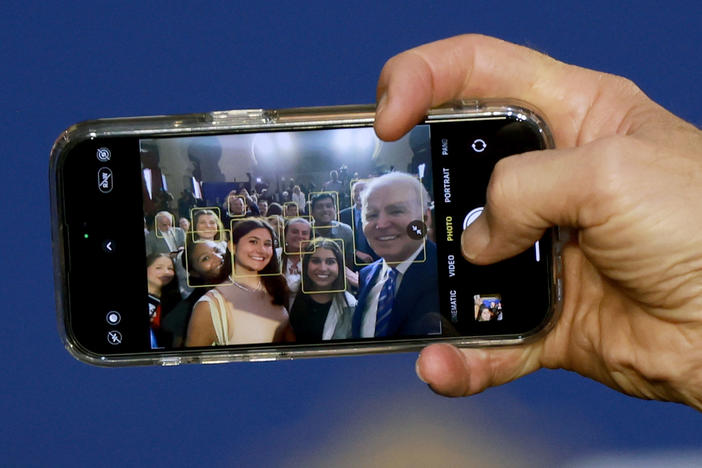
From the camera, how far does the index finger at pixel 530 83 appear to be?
47cm

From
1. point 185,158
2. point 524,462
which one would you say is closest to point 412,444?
point 524,462

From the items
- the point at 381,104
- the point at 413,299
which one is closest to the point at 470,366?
the point at 413,299

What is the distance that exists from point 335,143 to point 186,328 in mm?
160

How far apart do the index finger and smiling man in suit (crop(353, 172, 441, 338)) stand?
66 mm

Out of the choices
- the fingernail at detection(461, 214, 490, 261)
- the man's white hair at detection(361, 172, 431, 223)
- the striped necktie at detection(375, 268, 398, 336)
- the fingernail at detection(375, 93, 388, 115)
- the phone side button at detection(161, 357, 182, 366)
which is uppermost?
the fingernail at detection(375, 93, 388, 115)

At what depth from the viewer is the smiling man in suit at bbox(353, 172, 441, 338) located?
45 centimetres

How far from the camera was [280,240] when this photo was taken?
456 mm

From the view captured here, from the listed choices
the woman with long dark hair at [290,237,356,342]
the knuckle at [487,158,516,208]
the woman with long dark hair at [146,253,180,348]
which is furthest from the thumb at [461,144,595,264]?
the woman with long dark hair at [146,253,180,348]

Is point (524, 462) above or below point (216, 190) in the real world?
below

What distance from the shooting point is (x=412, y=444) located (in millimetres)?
646

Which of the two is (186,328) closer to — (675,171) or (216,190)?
(216,190)

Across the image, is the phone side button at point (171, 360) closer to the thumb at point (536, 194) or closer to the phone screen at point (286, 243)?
the phone screen at point (286, 243)

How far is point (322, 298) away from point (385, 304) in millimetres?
43

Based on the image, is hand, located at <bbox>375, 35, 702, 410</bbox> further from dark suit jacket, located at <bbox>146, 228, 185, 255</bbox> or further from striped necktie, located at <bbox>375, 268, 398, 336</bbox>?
dark suit jacket, located at <bbox>146, 228, 185, 255</bbox>
